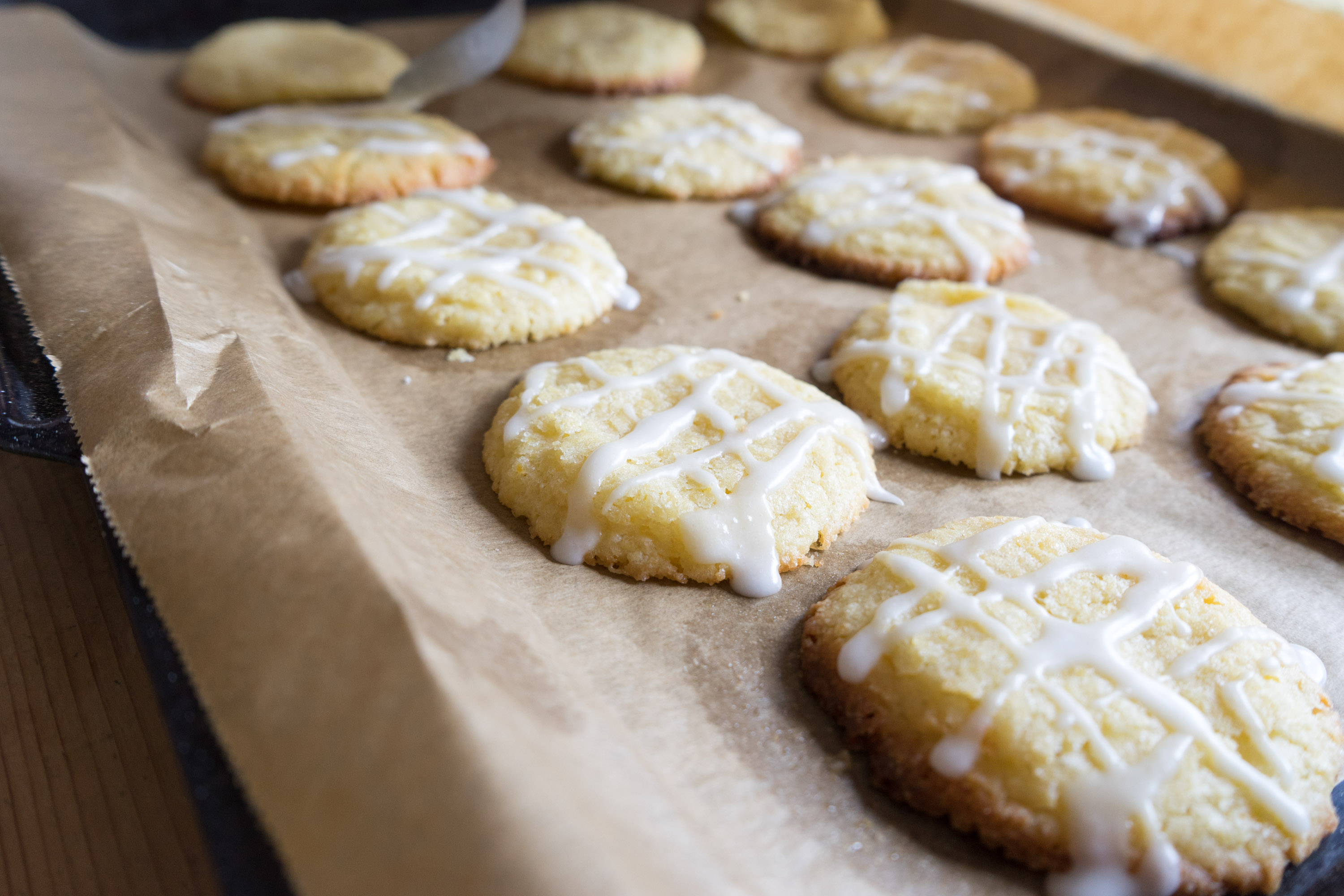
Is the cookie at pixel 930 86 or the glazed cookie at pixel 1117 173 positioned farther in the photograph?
the cookie at pixel 930 86

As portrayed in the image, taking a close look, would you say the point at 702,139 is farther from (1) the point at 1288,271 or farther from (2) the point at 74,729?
(2) the point at 74,729

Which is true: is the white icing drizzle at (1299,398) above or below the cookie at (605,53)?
below

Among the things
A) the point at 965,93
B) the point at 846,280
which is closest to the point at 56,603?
the point at 846,280

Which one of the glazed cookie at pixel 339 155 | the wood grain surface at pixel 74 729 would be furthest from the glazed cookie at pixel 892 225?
the wood grain surface at pixel 74 729

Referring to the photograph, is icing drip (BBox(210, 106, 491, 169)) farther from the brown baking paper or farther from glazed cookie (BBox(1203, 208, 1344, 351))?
glazed cookie (BBox(1203, 208, 1344, 351))

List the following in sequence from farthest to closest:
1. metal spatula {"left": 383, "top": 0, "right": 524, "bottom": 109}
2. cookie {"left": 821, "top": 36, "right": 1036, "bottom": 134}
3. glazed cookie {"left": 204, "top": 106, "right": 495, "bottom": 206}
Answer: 1. cookie {"left": 821, "top": 36, "right": 1036, "bottom": 134}
2. metal spatula {"left": 383, "top": 0, "right": 524, "bottom": 109}
3. glazed cookie {"left": 204, "top": 106, "right": 495, "bottom": 206}

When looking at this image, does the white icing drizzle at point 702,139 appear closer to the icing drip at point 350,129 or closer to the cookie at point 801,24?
the icing drip at point 350,129

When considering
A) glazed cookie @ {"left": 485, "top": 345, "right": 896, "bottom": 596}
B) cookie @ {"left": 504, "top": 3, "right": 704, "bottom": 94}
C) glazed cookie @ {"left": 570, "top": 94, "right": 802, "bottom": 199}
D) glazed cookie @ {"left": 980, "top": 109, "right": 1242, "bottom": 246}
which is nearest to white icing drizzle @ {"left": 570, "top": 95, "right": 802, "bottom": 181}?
glazed cookie @ {"left": 570, "top": 94, "right": 802, "bottom": 199}
